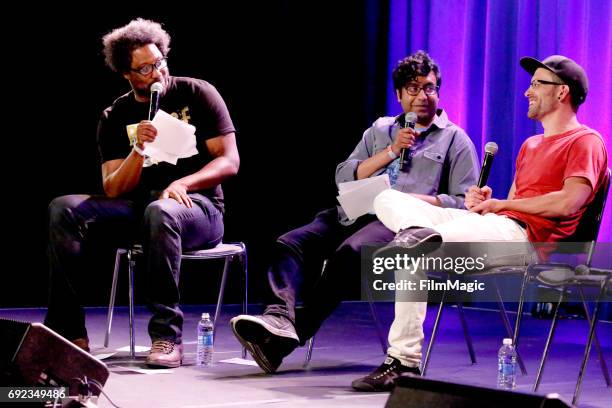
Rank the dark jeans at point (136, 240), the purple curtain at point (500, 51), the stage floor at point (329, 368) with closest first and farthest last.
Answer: the stage floor at point (329, 368) → the dark jeans at point (136, 240) → the purple curtain at point (500, 51)

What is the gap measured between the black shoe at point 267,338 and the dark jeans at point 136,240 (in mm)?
342

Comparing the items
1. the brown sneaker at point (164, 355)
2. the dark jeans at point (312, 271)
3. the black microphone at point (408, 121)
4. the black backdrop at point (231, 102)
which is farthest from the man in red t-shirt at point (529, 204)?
the black backdrop at point (231, 102)

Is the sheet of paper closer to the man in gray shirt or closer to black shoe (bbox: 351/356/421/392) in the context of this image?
the man in gray shirt

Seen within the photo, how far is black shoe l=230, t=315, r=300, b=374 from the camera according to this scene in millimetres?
3184

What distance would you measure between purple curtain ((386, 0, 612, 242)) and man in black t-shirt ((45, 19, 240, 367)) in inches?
91.2

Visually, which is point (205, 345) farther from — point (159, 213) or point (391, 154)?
point (391, 154)

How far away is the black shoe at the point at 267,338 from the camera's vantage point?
10.4 ft

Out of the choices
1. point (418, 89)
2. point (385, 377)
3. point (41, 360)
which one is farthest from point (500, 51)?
point (41, 360)

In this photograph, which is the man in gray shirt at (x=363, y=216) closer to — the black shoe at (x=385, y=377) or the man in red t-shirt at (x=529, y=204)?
the man in red t-shirt at (x=529, y=204)

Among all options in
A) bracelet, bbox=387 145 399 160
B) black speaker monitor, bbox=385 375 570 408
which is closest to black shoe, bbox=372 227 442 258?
bracelet, bbox=387 145 399 160

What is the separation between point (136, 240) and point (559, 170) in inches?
64.0

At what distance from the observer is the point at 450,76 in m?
6.07

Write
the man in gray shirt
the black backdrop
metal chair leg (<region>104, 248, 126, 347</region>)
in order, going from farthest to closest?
1. the black backdrop
2. metal chair leg (<region>104, 248, 126, 347</region>)
3. the man in gray shirt

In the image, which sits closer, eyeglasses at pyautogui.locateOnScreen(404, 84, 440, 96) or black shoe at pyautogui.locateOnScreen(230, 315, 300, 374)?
black shoe at pyautogui.locateOnScreen(230, 315, 300, 374)
